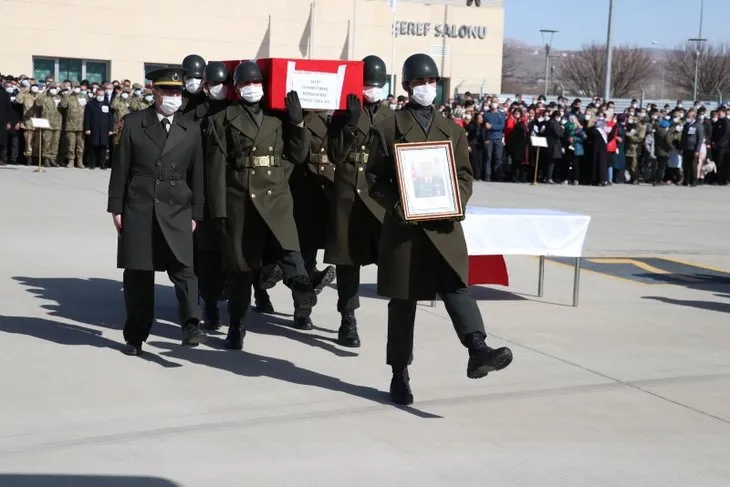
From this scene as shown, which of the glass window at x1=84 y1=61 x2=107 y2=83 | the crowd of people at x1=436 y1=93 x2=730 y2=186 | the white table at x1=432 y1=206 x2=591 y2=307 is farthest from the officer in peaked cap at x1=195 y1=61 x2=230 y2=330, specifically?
the glass window at x1=84 y1=61 x2=107 y2=83

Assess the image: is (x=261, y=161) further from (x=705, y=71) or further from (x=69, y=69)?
(x=705, y=71)

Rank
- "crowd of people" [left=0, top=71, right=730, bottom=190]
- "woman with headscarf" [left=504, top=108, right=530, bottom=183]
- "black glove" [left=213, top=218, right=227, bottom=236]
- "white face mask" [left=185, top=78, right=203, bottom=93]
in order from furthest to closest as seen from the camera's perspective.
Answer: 1. "woman with headscarf" [left=504, top=108, right=530, bottom=183]
2. "crowd of people" [left=0, top=71, right=730, bottom=190]
3. "white face mask" [left=185, top=78, right=203, bottom=93]
4. "black glove" [left=213, top=218, right=227, bottom=236]

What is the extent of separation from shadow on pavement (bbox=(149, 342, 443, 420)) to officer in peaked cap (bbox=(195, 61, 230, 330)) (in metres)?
0.68

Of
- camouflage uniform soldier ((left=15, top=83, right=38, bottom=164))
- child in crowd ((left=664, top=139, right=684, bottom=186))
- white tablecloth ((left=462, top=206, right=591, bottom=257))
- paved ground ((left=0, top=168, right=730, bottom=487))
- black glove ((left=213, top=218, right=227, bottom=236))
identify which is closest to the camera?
paved ground ((left=0, top=168, right=730, bottom=487))

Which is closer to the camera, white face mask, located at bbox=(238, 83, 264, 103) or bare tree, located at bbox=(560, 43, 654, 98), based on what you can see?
white face mask, located at bbox=(238, 83, 264, 103)

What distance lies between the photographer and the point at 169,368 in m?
7.76

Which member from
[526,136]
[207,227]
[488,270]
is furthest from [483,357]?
[526,136]

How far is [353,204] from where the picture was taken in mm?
8555

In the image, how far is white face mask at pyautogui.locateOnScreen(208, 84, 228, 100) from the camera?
28.5ft

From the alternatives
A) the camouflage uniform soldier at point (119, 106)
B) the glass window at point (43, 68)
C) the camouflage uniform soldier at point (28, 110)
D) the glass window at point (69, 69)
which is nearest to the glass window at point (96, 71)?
the glass window at point (69, 69)

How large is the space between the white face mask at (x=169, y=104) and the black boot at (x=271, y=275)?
1421 mm

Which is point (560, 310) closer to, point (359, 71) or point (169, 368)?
point (359, 71)

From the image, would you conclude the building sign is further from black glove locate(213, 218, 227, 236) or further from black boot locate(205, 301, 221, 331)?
black glove locate(213, 218, 227, 236)

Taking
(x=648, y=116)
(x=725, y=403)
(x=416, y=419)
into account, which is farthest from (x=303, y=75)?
(x=648, y=116)
